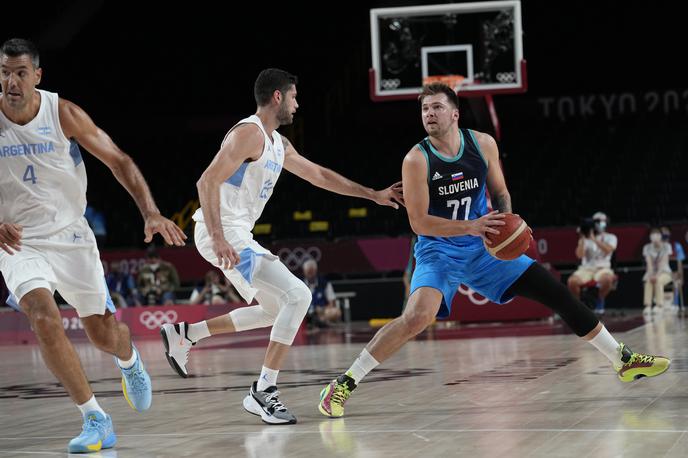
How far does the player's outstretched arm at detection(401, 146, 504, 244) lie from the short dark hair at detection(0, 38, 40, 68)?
2.03 meters

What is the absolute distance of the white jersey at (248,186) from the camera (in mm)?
5625

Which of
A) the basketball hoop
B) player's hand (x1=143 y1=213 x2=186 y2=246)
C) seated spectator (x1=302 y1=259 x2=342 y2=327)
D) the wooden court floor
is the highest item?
the basketball hoop

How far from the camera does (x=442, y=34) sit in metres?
14.7

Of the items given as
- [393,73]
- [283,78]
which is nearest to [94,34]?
[393,73]

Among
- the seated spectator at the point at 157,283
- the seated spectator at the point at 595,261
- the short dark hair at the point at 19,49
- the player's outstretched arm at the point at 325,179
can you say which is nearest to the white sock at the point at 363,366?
the player's outstretched arm at the point at 325,179

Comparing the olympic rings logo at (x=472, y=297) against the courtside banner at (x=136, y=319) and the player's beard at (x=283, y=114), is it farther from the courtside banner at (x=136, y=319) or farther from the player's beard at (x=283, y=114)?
the player's beard at (x=283, y=114)

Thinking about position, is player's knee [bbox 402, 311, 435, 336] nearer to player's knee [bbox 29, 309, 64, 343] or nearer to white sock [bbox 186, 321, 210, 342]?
white sock [bbox 186, 321, 210, 342]

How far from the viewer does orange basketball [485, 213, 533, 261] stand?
530cm

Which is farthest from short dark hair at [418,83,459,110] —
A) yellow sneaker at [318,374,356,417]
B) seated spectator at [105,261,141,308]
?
seated spectator at [105,261,141,308]

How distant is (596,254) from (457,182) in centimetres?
1054

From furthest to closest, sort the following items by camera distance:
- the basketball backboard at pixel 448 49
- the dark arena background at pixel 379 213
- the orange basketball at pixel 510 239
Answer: the basketball backboard at pixel 448 49, the orange basketball at pixel 510 239, the dark arena background at pixel 379 213

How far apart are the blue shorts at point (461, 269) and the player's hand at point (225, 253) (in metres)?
1.06

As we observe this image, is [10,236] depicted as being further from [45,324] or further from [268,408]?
[268,408]

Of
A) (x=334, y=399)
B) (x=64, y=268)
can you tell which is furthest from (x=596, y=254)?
(x=64, y=268)
